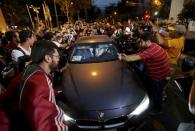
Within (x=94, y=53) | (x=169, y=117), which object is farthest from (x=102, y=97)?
(x=94, y=53)

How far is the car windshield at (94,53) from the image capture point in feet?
19.3

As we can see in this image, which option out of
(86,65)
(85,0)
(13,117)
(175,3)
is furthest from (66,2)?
(13,117)

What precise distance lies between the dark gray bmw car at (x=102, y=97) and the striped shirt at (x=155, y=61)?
400mm

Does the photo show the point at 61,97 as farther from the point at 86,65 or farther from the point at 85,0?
the point at 85,0

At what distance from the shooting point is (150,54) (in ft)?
15.9

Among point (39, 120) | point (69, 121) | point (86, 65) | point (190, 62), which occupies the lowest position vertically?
point (69, 121)

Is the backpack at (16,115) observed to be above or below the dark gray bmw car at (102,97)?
above

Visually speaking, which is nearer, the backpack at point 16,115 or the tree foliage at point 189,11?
the backpack at point 16,115

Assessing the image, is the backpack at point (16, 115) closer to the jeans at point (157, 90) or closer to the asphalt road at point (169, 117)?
the asphalt road at point (169, 117)

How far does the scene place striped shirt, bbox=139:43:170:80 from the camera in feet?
15.9

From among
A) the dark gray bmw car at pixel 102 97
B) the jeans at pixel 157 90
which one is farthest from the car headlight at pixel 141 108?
the jeans at pixel 157 90

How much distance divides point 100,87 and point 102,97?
33 cm

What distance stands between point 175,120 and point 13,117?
370 cm

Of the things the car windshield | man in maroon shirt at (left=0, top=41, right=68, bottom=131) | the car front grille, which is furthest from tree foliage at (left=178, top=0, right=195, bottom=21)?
man in maroon shirt at (left=0, top=41, right=68, bottom=131)
